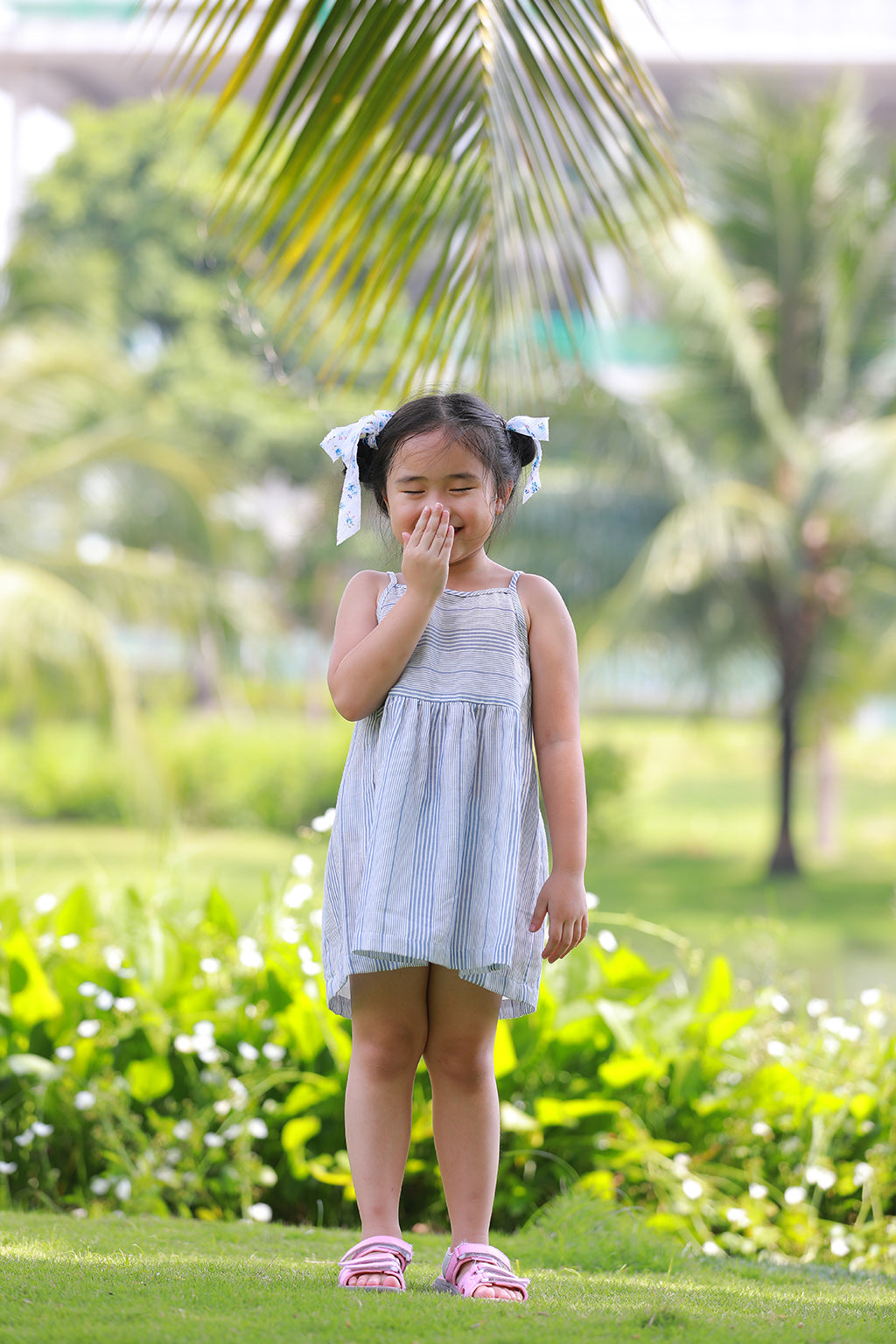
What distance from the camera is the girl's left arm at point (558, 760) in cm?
197

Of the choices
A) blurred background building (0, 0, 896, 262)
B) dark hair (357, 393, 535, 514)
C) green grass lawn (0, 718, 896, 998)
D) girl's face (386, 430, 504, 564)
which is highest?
blurred background building (0, 0, 896, 262)

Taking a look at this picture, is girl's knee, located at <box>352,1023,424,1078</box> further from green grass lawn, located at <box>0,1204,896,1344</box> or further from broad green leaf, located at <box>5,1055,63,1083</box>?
broad green leaf, located at <box>5,1055,63,1083</box>

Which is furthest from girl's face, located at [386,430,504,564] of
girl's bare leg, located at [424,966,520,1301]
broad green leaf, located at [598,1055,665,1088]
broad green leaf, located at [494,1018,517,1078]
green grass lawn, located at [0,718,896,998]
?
green grass lawn, located at [0,718,896,998]

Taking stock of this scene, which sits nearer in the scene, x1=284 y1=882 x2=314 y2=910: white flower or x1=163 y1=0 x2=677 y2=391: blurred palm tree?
x1=163 y1=0 x2=677 y2=391: blurred palm tree

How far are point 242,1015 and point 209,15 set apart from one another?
208 cm

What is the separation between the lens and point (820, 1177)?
2822mm

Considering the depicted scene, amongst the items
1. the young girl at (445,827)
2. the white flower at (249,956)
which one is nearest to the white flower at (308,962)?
the white flower at (249,956)

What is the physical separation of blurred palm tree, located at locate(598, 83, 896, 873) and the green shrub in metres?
8.44

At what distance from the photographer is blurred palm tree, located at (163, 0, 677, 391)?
2.30 meters

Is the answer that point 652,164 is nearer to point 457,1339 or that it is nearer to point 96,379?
point 457,1339

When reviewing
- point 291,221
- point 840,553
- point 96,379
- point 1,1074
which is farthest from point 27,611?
point 840,553

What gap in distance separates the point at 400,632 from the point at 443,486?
0.82ft

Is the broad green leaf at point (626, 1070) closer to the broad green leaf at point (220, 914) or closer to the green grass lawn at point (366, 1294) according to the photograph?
the green grass lawn at point (366, 1294)

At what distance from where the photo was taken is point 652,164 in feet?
8.11
